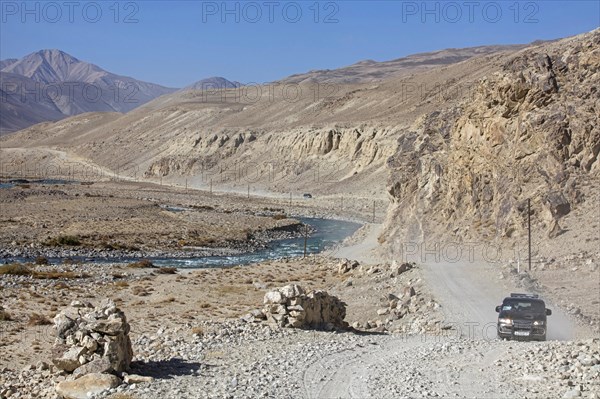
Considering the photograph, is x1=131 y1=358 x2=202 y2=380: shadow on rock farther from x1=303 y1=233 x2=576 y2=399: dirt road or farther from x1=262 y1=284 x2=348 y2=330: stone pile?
x1=262 y1=284 x2=348 y2=330: stone pile

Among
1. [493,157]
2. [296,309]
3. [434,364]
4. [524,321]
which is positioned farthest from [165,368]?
[493,157]

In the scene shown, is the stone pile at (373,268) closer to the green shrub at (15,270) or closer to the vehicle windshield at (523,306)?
the vehicle windshield at (523,306)

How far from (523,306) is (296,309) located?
256 inches

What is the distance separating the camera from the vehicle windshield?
2141 cm

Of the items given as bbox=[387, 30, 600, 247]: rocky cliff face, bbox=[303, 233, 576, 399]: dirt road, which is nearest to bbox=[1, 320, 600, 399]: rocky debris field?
bbox=[303, 233, 576, 399]: dirt road

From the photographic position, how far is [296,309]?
70.5ft

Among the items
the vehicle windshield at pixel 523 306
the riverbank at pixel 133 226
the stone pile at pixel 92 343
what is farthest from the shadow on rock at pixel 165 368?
the riverbank at pixel 133 226

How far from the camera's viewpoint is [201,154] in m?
130

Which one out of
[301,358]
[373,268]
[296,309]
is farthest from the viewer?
[373,268]

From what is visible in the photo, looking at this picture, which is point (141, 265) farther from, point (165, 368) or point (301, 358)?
point (301, 358)

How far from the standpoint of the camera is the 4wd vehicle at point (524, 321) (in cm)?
2109

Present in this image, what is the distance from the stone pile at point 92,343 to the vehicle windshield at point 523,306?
36.2 feet

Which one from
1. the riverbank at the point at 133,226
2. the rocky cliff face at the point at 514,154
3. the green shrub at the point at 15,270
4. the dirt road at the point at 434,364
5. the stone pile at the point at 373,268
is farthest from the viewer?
the riverbank at the point at 133,226

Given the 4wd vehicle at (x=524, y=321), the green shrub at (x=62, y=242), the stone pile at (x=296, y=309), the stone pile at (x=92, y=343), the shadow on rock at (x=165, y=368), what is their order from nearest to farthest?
1. the stone pile at (x=92, y=343)
2. the shadow on rock at (x=165, y=368)
3. the 4wd vehicle at (x=524, y=321)
4. the stone pile at (x=296, y=309)
5. the green shrub at (x=62, y=242)
